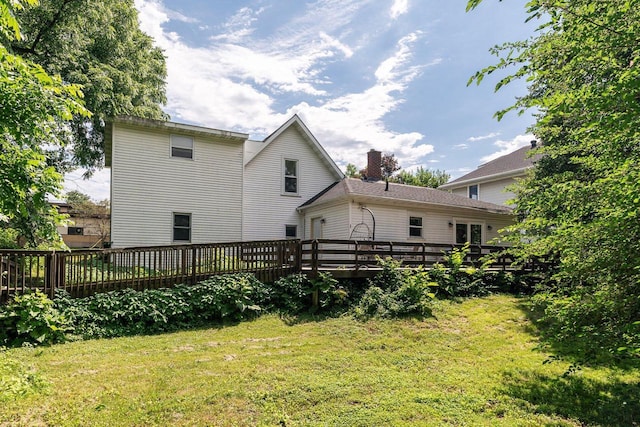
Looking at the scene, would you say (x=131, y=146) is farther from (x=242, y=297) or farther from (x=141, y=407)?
(x=141, y=407)

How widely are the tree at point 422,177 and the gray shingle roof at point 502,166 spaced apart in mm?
16223

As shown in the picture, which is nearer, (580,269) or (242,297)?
(580,269)

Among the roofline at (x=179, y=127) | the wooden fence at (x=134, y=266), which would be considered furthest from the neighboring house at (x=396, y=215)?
the wooden fence at (x=134, y=266)

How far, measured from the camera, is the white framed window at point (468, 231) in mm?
16703

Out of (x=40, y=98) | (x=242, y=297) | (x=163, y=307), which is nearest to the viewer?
(x=40, y=98)

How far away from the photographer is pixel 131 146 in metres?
13.9

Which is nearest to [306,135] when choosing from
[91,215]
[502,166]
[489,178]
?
[489,178]

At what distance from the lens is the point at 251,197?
1602cm

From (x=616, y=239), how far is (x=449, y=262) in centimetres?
770

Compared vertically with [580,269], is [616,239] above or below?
above

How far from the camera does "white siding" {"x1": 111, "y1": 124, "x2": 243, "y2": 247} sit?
13.7m

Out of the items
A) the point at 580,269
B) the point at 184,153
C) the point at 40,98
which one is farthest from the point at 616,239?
the point at 184,153

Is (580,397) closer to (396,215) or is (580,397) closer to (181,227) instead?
(396,215)

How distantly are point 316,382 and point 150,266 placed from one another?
17.8 ft
